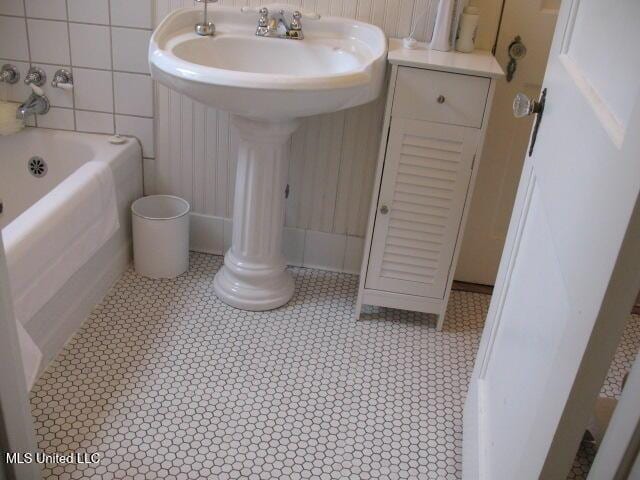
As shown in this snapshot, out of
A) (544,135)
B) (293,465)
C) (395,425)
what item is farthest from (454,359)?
(544,135)

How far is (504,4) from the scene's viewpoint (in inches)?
76.6

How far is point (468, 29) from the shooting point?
74.7 inches

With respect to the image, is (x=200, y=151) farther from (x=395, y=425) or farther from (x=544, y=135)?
(x=544, y=135)

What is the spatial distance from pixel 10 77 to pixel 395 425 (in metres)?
1.73

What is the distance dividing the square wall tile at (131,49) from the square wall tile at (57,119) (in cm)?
26

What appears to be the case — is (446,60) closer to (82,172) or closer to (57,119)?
(82,172)

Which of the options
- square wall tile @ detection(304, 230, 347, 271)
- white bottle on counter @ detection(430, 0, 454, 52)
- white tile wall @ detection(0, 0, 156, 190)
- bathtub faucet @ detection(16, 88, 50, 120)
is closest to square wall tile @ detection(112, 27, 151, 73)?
white tile wall @ detection(0, 0, 156, 190)

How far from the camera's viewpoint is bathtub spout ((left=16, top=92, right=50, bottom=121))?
2.16 metres

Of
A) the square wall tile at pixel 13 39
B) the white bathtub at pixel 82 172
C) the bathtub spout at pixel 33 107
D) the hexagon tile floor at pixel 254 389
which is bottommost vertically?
the hexagon tile floor at pixel 254 389

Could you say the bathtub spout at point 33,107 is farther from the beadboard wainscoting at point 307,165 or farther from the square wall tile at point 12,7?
the beadboard wainscoting at point 307,165

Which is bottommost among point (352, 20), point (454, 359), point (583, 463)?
point (454, 359)

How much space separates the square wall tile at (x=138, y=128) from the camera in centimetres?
223

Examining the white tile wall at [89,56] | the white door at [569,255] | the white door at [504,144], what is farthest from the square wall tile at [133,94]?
the white door at [569,255]

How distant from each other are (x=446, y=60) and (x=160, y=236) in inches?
43.1
